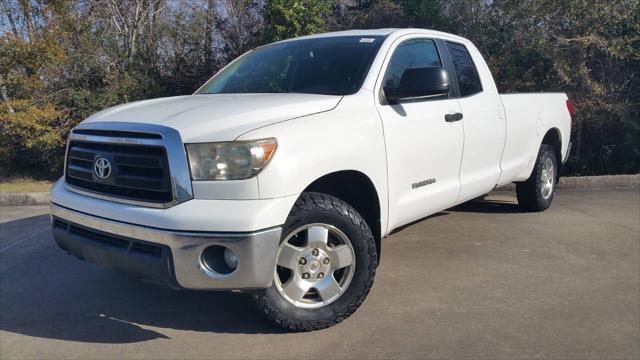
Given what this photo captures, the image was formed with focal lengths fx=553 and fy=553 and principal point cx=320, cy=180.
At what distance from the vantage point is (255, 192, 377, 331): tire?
3.30m

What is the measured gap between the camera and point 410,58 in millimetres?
4461

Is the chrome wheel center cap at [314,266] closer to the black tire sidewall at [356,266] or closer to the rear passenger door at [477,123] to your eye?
the black tire sidewall at [356,266]

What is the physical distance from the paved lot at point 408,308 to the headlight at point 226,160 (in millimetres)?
1075

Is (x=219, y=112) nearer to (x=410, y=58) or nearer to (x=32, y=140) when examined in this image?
(x=410, y=58)

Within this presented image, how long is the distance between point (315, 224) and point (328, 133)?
558 mm

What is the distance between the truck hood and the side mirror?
520 mm

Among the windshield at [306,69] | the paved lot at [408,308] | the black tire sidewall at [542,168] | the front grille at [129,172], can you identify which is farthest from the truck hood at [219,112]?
the black tire sidewall at [542,168]

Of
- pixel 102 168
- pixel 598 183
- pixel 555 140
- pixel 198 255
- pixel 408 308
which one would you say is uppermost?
pixel 102 168

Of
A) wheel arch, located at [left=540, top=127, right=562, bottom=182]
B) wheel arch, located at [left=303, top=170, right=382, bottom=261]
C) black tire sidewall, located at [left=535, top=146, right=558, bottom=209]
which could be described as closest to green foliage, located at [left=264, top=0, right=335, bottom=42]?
wheel arch, located at [left=540, top=127, right=562, bottom=182]

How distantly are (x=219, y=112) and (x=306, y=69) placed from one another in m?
1.30

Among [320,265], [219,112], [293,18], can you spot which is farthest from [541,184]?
[293,18]

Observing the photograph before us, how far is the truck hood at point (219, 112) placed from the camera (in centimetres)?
304

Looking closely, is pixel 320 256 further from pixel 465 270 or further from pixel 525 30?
pixel 525 30

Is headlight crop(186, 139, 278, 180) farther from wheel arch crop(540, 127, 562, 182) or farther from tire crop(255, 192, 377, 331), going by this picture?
wheel arch crop(540, 127, 562, 182)
